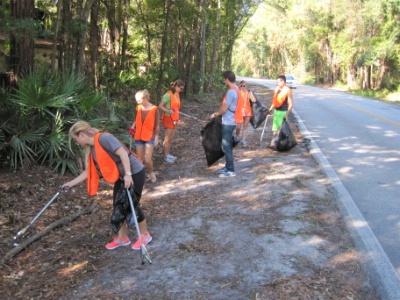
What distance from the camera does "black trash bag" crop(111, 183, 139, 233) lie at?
438 centimetres

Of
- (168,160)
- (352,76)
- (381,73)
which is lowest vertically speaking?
(168,160)

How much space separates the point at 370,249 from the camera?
164 inches

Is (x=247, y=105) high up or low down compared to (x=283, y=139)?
up

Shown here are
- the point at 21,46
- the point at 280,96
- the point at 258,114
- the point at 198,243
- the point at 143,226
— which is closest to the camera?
the point at 198,243

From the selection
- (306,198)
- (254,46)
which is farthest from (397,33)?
(254,46)

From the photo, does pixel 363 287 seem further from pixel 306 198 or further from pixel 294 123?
pixel 294 123

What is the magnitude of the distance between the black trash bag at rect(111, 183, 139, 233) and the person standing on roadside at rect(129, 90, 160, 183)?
8.42 ft

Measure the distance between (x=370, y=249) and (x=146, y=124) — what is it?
4.14 meters

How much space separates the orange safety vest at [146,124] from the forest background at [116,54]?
1548mm

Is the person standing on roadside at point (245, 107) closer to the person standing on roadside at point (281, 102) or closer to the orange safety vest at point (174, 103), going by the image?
the person standing on roadside at point (281, 102)

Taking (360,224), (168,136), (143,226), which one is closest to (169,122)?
(168,136)

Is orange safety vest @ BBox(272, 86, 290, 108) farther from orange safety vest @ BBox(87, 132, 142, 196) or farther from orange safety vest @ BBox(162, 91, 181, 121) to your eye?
orange safety vest @ BBox(87, 132, 142, 196)

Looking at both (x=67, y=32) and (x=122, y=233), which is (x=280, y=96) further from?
(x=67, y=32)

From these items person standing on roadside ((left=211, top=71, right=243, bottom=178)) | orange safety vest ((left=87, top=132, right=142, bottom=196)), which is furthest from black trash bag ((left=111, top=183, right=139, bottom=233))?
person standing on roadside ((left=211, top=71, right=243, bottom=178))
